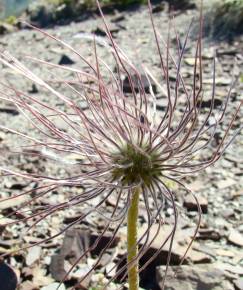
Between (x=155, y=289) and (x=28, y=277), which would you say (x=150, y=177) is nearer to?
(x=155, y=289)

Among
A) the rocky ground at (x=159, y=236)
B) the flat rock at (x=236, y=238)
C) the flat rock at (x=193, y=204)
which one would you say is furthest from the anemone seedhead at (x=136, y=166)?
the flat rock at (x=193, y=204)

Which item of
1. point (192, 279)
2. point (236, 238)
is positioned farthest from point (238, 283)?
point (236, 238)

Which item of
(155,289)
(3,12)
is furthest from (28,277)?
(3,12)

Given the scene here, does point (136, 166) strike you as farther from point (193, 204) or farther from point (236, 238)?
point (193, 204)

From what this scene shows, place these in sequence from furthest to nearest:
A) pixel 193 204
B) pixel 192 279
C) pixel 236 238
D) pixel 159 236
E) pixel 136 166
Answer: pixel 193 204, pixel 236 238, pixel 159 236, pixel 192 279, pixel 136 166

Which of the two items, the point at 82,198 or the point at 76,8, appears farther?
the point at 76,8
